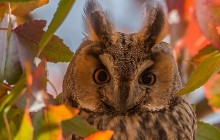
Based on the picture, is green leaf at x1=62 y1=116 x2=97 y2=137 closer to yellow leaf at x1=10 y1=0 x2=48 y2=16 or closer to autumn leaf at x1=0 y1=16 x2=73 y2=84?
autumn leaf at x1=0 y1=16 x2=73 y2=84

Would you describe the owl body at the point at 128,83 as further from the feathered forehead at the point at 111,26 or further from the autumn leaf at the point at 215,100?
the autumn leaf at the point at 215,100

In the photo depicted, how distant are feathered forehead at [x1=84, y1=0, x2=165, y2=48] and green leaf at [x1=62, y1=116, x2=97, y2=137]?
673 millimetres

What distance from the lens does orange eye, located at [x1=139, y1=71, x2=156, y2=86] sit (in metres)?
1.65

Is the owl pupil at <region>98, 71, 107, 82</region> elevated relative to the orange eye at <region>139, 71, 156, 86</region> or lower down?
lower down

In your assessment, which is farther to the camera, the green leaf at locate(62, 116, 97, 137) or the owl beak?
the owl beak

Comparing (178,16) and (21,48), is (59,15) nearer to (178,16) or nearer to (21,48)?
(21,48)

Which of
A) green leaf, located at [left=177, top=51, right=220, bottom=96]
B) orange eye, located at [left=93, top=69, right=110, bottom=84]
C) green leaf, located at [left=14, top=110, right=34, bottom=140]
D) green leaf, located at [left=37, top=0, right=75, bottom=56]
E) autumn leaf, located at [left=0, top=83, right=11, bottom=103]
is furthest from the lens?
orange eye, located at [left=93, top=69, right=110, bottom=84]

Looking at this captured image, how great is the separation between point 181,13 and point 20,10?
0.68 metres

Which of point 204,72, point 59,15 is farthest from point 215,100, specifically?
point 59,15

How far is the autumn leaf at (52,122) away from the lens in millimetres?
806

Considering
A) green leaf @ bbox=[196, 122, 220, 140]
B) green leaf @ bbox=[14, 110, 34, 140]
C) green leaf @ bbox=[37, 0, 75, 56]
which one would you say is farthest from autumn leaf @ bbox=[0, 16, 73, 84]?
green leaf @ bbox=[196, 122, 220, 140]

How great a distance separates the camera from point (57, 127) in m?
0.82

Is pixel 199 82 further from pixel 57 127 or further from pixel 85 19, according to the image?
pixel 85 19

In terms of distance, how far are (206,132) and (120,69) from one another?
33cm
